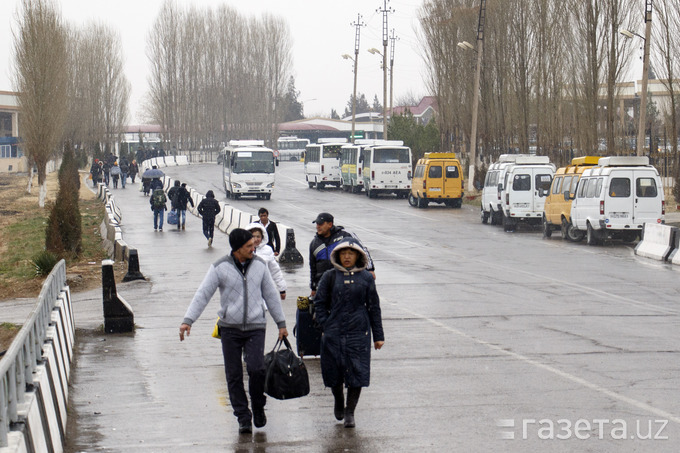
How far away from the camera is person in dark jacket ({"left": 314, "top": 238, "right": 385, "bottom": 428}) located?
7.88m

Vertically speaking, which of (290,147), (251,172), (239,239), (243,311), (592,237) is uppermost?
(290,147)

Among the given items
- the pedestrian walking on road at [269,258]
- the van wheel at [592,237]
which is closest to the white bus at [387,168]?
the van wheel at [592,237]

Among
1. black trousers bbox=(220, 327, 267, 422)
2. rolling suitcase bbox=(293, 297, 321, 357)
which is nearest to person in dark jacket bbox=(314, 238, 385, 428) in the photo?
black trousers bbox=(220, 327, 267, 422)

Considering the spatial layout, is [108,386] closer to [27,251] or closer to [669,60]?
[27,251]

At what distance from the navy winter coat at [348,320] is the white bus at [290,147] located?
12423cm

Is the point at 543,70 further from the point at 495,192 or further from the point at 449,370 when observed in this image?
the point at 449,370

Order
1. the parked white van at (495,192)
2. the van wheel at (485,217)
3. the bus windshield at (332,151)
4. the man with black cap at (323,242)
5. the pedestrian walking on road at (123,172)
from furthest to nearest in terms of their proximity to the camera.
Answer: the bus windshield at (332,151) → the pedestrian walking on road at (123,172) → the van wheel at (485,217) → the parked white van at (495,192) → the man with black cap at (323,242)

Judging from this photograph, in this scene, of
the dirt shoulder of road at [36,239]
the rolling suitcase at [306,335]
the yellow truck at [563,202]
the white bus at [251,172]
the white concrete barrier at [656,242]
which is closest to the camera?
the rolling suitcase at [306,335]

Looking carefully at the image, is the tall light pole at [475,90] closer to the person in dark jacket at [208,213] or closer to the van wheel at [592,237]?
the van wheel at [592,237]

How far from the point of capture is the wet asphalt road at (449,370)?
7.78 meters

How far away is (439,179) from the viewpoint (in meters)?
46.2

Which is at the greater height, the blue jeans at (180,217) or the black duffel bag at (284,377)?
the black duffel bag at (284,377)

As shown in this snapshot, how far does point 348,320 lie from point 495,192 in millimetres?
29485

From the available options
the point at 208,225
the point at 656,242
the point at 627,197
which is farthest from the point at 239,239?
the point at 627,197
